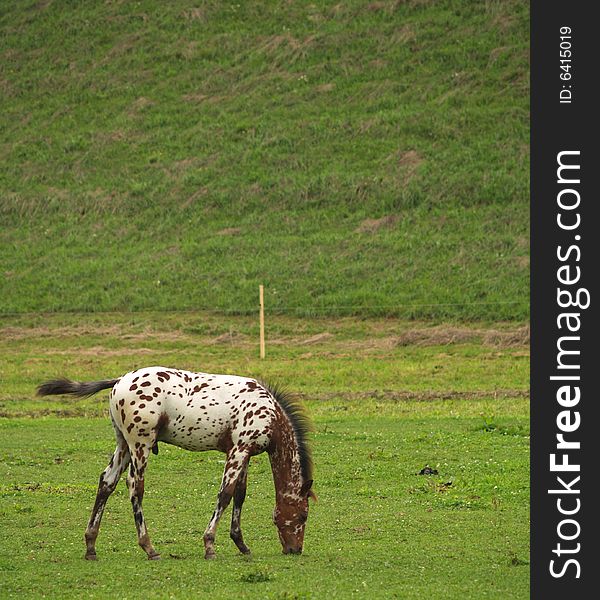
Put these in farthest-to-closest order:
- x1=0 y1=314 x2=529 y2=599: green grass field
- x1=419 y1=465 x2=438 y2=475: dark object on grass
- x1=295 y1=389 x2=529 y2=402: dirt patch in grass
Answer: x1=295 y1=389 x2=529 y2=402: dirt patch in grass < x1=419 y1=465 x2=438 y2=475: dark object on grass < x1=0 y1=314 x2=529 y2=599: green grass field

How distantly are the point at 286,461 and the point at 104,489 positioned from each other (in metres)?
1.81

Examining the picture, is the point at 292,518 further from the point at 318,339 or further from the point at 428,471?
the point at 318,339

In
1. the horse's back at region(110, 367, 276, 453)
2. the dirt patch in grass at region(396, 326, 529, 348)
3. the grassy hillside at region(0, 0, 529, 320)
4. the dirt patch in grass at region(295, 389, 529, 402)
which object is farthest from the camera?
the grassy hillside at region(0, 0, 529, 320)

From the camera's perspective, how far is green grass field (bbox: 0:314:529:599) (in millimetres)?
10867

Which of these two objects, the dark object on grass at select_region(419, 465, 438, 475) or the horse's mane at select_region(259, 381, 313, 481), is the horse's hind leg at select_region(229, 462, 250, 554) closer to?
the horse's mane at select_region(259, 381, 313, 481)

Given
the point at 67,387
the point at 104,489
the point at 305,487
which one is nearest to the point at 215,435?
the point at 305,487

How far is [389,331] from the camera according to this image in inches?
1417

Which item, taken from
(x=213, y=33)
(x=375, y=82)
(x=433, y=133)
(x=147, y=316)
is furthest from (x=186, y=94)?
(x=147, y=316)

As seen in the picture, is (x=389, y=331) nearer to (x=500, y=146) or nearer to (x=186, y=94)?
(x=500, y=146)

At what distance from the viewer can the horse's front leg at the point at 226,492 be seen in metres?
11.6

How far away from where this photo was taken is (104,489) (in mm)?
11805

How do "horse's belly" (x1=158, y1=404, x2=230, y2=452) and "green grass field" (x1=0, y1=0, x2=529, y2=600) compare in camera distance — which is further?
"green grass field" (x1=0, y1=0, x2=529, y2=600)

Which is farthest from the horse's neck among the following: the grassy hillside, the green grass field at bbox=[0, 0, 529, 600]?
the grassy hillside

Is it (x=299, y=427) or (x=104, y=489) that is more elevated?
(x=299, y=427)
